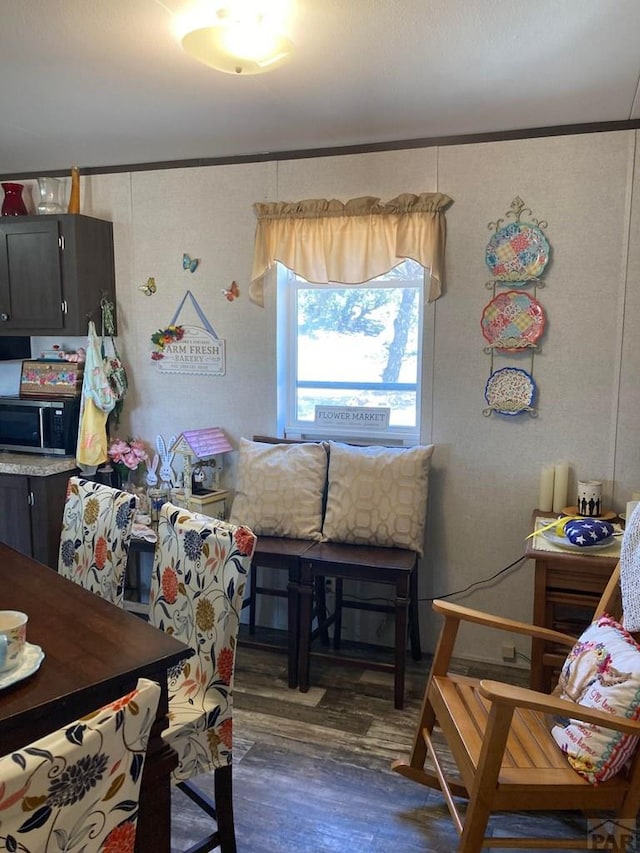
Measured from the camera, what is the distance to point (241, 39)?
77.4 inches

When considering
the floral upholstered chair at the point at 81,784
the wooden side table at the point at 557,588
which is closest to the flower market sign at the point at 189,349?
the wooden side table at the point at 557,588

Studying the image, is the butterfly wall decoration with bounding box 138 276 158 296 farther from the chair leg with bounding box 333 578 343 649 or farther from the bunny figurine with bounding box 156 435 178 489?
the chair leg with bounding box 333 578 343 649

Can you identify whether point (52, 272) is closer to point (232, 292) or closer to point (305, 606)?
point (232, 292)

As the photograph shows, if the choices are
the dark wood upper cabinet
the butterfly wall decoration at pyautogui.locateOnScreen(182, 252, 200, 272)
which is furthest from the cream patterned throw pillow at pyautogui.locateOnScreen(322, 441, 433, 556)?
the dark wood upper cabinet

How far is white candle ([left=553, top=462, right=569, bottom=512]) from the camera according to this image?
299 centimetres

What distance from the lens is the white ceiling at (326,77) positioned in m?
1.99

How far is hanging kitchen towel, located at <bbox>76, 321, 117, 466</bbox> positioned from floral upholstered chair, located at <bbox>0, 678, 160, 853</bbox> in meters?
2.71

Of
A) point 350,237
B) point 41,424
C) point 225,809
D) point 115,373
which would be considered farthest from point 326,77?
point 225,809

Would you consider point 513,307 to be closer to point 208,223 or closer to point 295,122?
point 295,122

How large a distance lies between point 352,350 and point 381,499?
2.67ft

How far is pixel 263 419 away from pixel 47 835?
106 inches

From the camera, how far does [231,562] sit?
192 cm

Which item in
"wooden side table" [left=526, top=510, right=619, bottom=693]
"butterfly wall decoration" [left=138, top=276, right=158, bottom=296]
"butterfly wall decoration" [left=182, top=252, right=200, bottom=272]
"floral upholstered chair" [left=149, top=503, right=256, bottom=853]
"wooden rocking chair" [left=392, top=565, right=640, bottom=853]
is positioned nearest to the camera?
"wooden rocking chair" [left=392, top=565, right=640, bottom=853]

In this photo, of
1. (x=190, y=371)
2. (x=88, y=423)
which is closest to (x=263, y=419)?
(x=190, y=371)
